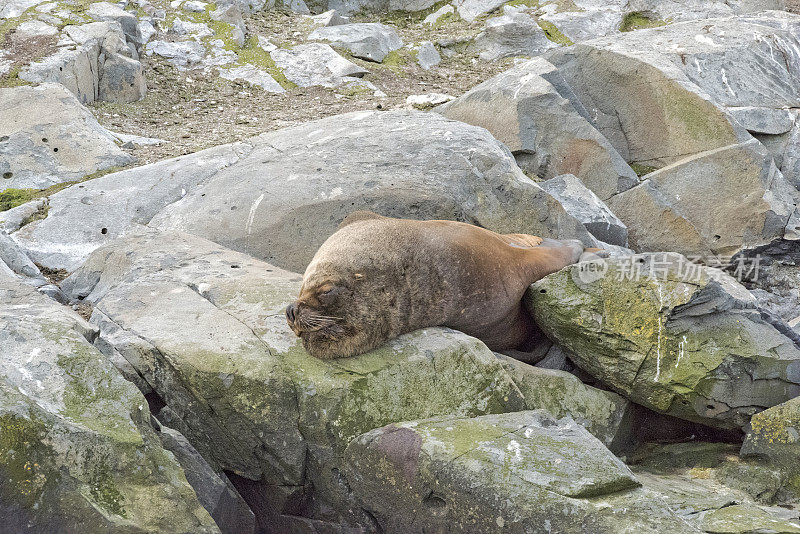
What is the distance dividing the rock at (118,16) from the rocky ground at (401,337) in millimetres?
62

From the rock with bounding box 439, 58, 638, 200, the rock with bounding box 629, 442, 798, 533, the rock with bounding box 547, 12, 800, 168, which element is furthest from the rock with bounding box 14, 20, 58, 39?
the rock with bounding box 629, 442, 798, 533

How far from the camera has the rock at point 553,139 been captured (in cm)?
998

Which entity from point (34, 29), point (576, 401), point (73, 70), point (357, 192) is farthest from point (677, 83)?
point (34, 29)

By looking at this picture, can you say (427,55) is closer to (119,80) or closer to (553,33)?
(553,33)

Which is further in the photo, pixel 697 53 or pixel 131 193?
pixel 697 53

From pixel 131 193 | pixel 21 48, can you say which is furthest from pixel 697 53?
pixel 21 48

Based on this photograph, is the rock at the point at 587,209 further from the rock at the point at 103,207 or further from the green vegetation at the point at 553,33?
→ the green vegetation at the point at 553,33

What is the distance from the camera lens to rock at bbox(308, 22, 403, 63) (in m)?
14.8

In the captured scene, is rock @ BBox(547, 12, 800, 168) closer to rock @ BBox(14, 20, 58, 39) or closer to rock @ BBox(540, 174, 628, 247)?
rock @ BBox(540, 174, 628, 247)

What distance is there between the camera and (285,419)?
5.11 meters

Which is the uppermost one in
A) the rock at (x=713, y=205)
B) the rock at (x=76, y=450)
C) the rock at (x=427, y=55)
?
the rock at (x=76, y=450)

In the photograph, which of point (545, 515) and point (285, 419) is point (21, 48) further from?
point (545, 515)

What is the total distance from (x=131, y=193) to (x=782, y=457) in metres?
6.63

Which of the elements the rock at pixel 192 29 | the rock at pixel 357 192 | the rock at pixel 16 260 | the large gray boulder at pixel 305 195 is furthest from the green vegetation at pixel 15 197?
the rock at pixel 192 29
